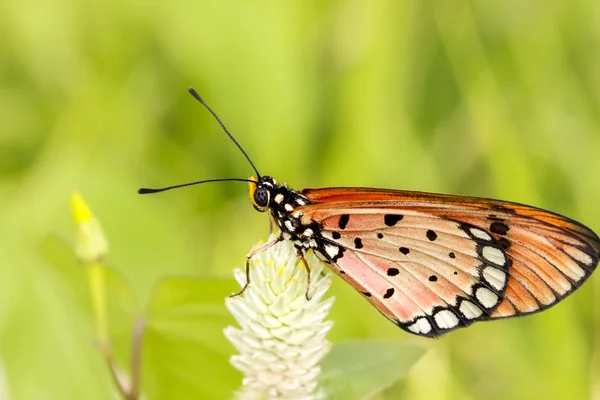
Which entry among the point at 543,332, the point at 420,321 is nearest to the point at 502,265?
the point at 420,321

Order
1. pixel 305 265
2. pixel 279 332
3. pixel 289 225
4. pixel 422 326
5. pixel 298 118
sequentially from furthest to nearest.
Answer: pixel 298 118, pixel 422 326, pixel 289 225, pixel 305 265, pixel 279 332

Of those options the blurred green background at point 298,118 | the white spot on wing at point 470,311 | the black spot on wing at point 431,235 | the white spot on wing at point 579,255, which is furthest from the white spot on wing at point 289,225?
the blurred green background at point 298,118

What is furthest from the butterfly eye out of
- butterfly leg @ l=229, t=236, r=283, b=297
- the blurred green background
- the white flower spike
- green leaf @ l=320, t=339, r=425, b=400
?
the blurred green background

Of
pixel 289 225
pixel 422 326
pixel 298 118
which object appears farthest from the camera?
pixel 298 118

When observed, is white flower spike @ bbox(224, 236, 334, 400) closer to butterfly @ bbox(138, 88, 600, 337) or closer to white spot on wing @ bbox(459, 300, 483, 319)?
butterfly @ bbox(138, 88, 600, 337)

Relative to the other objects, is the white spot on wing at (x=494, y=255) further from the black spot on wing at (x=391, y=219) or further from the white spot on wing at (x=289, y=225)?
the white spot on wing at (x=289, y=225)

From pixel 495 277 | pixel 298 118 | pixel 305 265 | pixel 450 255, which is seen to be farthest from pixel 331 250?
pixel 298 118

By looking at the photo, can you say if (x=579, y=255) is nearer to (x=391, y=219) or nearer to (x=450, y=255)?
(x=450, y=255)
